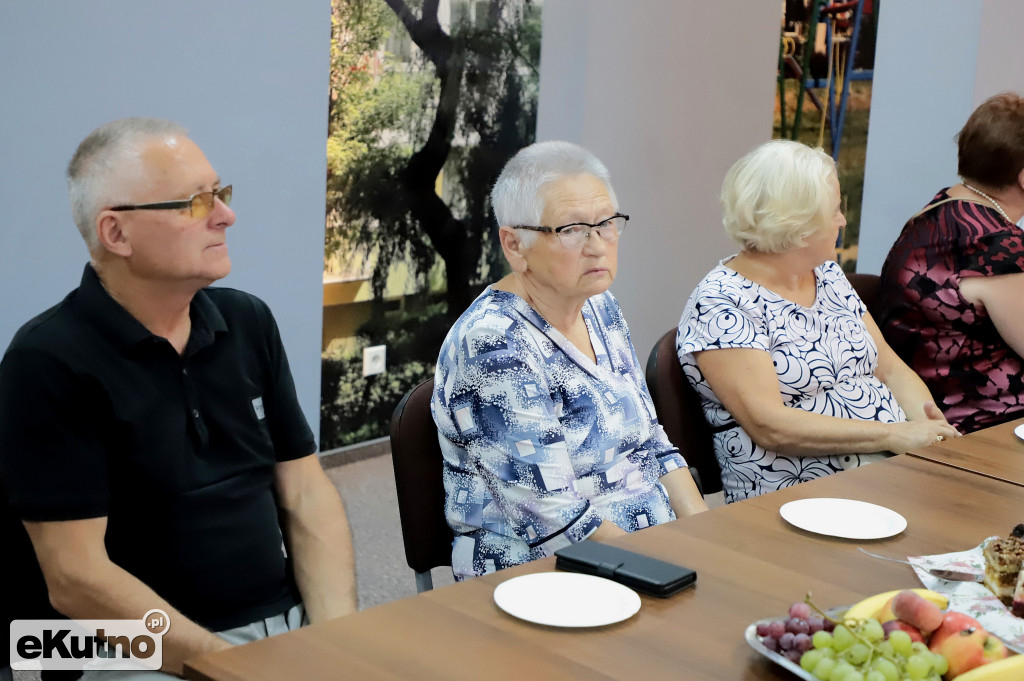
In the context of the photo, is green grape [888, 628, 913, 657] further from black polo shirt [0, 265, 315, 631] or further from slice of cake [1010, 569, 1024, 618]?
black polo shirt [0, 265, 315, 631]

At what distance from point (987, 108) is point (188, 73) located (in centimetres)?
228

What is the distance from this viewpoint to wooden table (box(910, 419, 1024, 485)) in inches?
82.9

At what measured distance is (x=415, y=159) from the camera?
4379mm

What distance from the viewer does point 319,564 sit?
191 centimetres

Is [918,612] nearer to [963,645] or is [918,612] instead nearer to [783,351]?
[963,645]

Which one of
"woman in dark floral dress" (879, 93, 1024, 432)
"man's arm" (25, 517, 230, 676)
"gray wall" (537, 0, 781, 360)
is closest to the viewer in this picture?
"man's arm" (25, 517, 230, 676)

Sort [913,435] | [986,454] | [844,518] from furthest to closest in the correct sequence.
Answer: [913,435] → [986,454] → [844,518]

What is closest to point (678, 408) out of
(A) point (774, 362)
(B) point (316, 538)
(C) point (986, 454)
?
(A) point (774, 362)

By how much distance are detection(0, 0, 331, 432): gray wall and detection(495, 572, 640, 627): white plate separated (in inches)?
88.1

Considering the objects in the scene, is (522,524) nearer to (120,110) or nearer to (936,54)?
(120,110)

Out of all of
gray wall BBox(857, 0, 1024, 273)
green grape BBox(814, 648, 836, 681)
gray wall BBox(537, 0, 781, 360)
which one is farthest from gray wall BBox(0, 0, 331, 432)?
green grape BBox(814, 648, 836, 681)

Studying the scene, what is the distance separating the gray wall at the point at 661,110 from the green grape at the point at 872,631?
3822mm

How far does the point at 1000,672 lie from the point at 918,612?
10 cm
